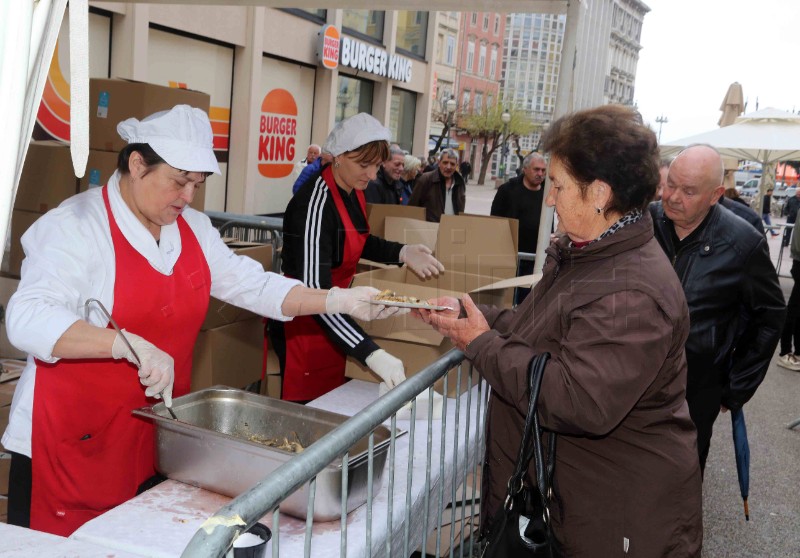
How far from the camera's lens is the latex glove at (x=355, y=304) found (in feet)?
8.83

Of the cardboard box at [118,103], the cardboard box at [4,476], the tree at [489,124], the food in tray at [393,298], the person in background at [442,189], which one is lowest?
the cardboard box at [4,476]

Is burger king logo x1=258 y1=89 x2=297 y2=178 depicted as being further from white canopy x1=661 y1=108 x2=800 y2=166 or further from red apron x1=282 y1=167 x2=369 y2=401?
red apron x1=282 y1=167 x2=369 y2=401

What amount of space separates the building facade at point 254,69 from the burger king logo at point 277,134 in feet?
0.07

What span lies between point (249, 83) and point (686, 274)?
33.9 ft

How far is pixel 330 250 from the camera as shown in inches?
118

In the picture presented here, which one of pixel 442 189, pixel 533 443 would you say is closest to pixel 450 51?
pixel 442 189

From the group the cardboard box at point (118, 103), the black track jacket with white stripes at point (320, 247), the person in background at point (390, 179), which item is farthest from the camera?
the person in background at point (390, 179)

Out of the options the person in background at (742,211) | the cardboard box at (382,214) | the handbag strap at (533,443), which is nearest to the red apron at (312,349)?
the cardboard box at (382,214)

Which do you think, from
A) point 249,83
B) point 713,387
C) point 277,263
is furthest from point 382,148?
point 249,83

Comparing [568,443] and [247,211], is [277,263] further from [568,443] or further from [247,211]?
[247,211]

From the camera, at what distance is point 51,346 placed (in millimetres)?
1917

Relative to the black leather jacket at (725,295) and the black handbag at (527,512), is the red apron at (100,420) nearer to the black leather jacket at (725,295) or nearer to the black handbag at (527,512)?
the black handbag at (527,512)

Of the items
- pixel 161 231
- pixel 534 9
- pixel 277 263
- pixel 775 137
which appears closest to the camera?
pixel 161 231

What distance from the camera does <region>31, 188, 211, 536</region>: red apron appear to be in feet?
6.82
